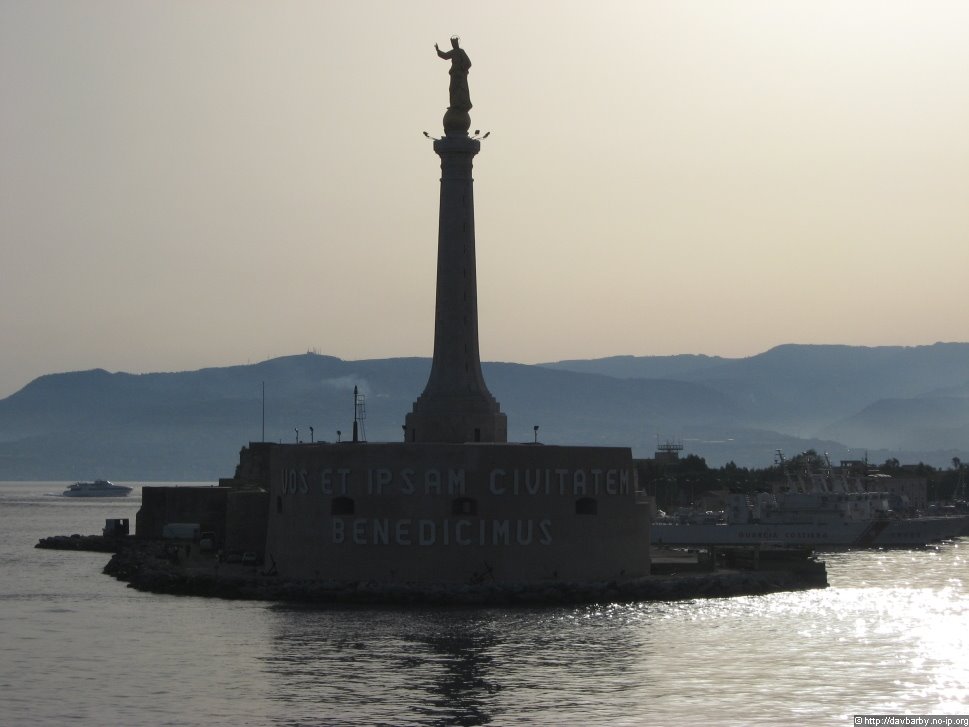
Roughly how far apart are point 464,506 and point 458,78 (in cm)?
1300

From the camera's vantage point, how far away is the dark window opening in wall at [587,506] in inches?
1983

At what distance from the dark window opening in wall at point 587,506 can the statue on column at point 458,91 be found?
11.4 m

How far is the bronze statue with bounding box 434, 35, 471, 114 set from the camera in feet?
173

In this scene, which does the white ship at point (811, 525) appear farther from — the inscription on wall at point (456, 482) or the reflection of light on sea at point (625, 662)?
the inscription on wall at point (456, 482)

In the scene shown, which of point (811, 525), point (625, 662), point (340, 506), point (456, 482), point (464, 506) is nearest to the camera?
point (625, 662)

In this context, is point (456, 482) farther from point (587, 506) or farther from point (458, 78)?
point (458, 78)

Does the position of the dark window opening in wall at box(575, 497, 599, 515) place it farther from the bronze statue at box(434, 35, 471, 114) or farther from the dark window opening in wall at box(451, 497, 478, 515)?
the bronze statue at box(434, 35, 471, 114)

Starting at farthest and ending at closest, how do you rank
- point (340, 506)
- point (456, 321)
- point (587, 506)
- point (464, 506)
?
point (456, 321) → point (587, 506) → point (340, 506) → point (464, 506)

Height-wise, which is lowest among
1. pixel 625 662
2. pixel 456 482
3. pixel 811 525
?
pixel 625 662

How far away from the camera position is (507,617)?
45.6 m

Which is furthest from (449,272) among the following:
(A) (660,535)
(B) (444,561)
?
(A) (660,535)

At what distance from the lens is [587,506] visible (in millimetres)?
50469

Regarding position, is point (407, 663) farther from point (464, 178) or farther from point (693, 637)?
point (464, 178)

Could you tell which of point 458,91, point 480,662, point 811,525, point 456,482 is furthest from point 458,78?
point 811,525
